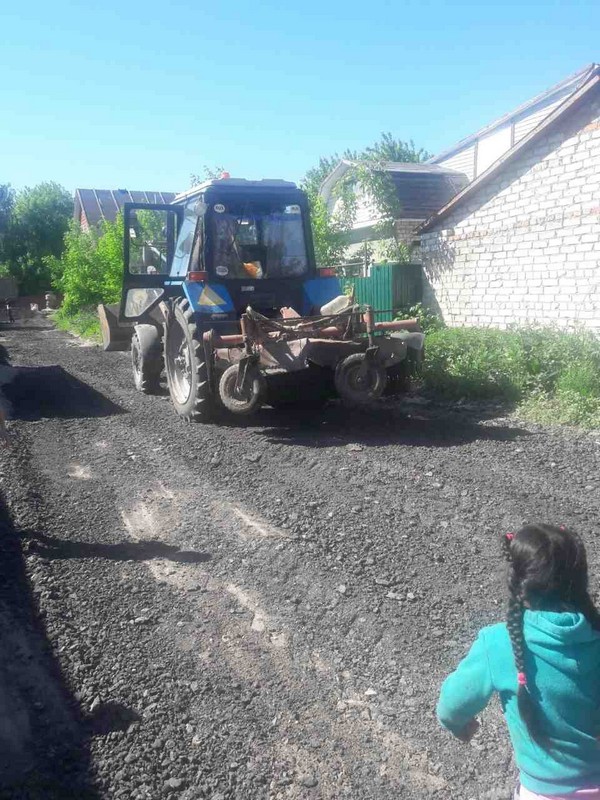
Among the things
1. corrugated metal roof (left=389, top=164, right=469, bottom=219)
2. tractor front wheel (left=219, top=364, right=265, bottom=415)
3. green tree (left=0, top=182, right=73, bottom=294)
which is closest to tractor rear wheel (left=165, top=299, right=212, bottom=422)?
tractor front wheel (left=219, top=364, right=265, bottom=415)

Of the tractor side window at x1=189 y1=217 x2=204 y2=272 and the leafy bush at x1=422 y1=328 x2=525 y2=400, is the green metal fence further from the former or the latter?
the tractor side window at x1=189 y1=217 x2=204 y2=272

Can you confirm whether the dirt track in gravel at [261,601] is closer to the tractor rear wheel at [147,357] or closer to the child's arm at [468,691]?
the child's arm at [468,691]

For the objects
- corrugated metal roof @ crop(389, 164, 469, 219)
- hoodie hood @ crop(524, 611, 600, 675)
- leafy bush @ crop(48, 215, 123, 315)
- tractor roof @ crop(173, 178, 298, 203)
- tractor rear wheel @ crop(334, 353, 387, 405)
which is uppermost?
corrugated metal roof @ crop(389, 164, 469, 219)

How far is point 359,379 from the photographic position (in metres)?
7.65

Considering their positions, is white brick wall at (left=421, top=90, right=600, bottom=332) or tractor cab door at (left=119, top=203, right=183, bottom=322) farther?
white brick wall at (left=421, top=90, right=600, bottom=332)

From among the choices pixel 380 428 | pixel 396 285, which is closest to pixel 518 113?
pixel 396 285

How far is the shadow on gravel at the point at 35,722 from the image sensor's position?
2.72 m

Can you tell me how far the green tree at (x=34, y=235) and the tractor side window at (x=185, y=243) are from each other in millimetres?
34287

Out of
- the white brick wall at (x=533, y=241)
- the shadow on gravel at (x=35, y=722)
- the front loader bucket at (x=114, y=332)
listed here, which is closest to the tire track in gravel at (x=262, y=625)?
the shadow on gravel at (x=35, y=722)

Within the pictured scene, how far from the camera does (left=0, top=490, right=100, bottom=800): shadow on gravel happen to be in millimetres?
2717

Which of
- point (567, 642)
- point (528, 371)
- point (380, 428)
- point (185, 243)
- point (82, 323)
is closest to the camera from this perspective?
point (567, 642)

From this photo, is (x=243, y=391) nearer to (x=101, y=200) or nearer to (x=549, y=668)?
(x=549, y=668)

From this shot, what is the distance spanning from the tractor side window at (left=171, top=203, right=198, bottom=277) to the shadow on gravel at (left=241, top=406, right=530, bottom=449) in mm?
2123

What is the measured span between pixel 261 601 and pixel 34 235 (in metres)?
43.1
